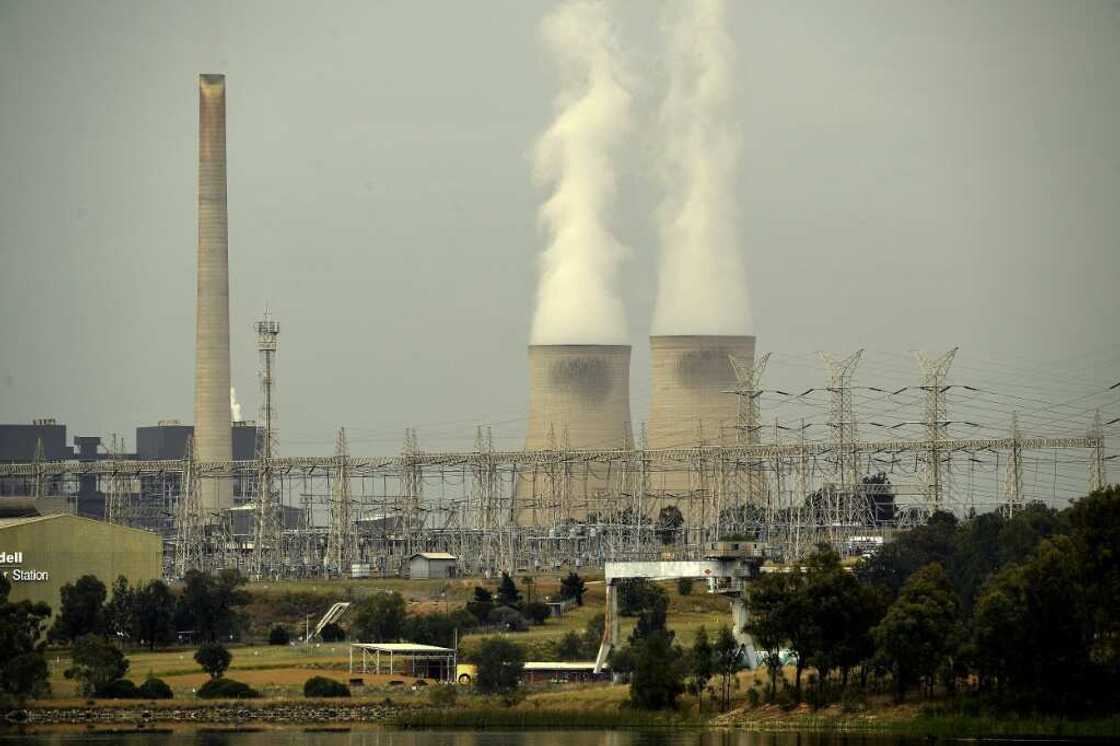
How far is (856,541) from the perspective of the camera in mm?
102062

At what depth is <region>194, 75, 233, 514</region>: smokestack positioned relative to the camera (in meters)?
128

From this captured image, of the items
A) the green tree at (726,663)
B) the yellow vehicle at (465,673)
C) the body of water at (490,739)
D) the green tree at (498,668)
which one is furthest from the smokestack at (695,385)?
the body of water at (490,739)

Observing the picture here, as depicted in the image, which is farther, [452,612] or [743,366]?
[743,366]

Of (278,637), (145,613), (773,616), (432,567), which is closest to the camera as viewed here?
(773,616)

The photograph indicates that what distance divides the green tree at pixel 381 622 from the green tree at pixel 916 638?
2582 centimetres

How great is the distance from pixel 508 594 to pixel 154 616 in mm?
15299

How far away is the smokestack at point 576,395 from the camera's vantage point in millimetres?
110000

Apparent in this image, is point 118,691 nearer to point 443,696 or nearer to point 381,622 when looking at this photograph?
point 443,696

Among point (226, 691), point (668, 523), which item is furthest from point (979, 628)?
point (668, 523)

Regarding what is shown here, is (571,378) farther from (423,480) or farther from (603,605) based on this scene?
(603,605)

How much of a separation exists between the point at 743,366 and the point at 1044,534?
31.2 meters

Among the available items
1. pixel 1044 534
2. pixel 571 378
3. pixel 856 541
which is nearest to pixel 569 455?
pixel 571 378

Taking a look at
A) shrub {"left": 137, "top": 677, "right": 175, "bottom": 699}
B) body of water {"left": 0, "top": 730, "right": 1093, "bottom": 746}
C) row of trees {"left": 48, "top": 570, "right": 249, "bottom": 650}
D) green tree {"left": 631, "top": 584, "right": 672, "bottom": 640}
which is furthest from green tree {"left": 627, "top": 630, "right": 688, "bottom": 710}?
row of trees {"left": 48, "top": 570, "right": 249, "bottom": 650}

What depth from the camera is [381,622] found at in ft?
260
